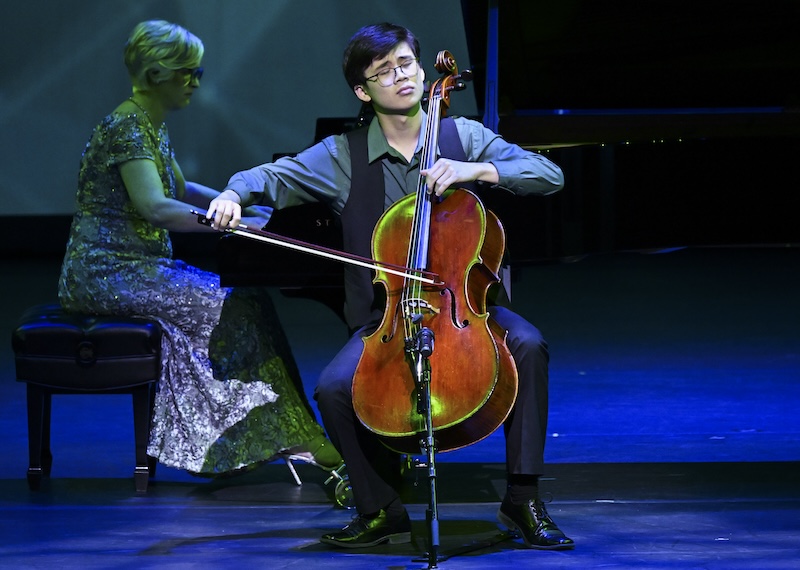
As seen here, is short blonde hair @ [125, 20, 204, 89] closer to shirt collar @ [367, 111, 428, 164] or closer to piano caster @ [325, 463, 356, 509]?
shirt collar @ [367, 111, 428, 164]

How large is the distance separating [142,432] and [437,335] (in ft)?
3.64

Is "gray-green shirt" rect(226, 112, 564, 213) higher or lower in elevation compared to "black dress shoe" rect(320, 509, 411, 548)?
higher

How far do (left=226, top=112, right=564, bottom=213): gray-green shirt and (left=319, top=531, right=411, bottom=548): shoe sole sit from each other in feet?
2.50

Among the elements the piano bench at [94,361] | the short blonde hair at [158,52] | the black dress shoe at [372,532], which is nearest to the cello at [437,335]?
the black dress shoe at [372,532]

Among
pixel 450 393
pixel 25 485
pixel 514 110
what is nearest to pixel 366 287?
pixel 450 393

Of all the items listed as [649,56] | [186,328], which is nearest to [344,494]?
[186,328]

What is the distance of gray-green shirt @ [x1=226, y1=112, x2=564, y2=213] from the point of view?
301 centimetres

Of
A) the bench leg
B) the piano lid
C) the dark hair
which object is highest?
the piano lid

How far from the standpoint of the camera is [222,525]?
3.04 m

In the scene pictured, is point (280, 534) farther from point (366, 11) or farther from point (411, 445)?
point (366, 11)

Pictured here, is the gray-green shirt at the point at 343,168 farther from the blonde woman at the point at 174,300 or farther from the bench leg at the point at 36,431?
the bench leg at the point at 36,431

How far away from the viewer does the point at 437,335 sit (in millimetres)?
2672

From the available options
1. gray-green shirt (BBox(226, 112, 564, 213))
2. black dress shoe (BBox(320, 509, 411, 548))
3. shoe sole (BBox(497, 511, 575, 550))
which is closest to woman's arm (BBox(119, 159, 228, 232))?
gray-green shirt (BBox(226, 112, 564, 213))

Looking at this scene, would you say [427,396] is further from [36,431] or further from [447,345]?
[36,431]
